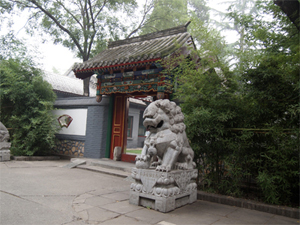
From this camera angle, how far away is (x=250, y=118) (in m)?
3.84

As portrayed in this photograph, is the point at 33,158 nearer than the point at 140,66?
No

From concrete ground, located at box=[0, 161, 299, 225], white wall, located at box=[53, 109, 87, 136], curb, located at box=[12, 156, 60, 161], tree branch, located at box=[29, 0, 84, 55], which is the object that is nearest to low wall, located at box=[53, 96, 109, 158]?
white wall, located at box=[53, 109, 87, 136]

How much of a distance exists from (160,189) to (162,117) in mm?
1036

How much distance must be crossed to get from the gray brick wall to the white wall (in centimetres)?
30

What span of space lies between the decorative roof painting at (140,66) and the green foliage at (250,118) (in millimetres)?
1745

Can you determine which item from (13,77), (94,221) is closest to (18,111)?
(13,77)

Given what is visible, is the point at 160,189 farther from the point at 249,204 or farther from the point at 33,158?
the point at 33,158

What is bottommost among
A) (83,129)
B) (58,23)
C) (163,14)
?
(83,129)

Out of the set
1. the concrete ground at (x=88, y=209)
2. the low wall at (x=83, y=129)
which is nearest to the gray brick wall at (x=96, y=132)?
the low wall at (x=83, y=129)

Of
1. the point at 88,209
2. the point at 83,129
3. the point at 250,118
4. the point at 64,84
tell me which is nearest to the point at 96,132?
the point at 83,129

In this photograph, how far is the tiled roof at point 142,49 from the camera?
5.92 m

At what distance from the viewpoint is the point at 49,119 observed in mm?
7879

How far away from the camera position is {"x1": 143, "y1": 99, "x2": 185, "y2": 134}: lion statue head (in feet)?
11.5

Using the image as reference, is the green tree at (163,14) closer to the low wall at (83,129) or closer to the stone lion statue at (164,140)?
the low wall at (83,129)
